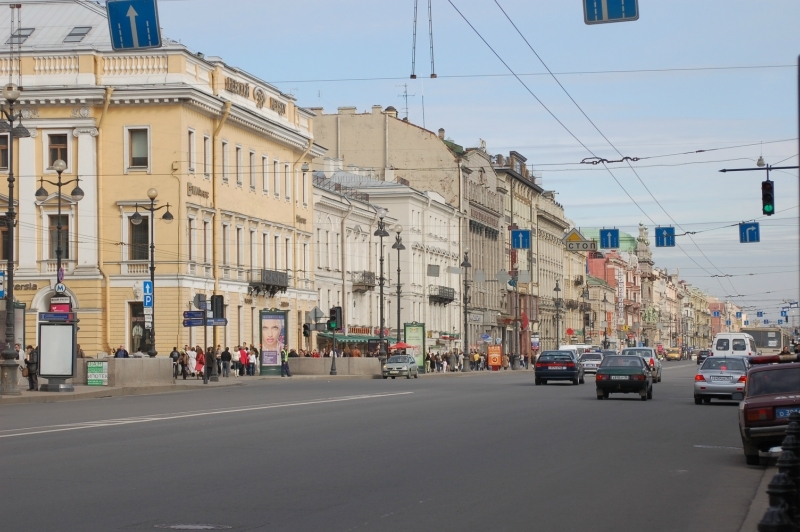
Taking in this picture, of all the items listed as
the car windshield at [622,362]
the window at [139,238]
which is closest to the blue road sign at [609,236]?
the window at [139,238]

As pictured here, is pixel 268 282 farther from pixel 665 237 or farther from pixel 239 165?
pixel 665 237

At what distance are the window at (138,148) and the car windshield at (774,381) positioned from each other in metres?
46.0

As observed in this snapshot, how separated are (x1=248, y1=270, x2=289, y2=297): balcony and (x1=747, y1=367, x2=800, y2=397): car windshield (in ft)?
166

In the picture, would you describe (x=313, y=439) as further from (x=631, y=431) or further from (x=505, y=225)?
(x=505, y=225)

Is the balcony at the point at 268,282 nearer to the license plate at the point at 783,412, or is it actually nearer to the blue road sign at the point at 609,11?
the blue road sign at the point at 609,11

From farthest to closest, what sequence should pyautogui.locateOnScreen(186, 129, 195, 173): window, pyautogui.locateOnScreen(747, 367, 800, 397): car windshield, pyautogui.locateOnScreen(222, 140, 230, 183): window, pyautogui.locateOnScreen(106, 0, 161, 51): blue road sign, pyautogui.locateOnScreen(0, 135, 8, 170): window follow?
1. pyautogui.locateOnScreen(222, 140, 230, 183): window
2. pyautogui.locateOnScreen(186, 129, 195, 173): window
3. pyautogui.locateOnScreen(0, 135, 8, 170): window
4. pyautogui.locateOnScreen(106, 0, 161, 51): blue road sign
5. pyautogui.locateOnScreen(747, 367, 800, 397): car windshield

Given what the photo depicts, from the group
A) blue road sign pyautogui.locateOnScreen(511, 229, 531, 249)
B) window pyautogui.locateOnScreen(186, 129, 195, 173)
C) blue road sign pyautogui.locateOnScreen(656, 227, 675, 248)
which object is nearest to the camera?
blue road sign pyautogui.locateOnScreen(656, 227, 675, 248)

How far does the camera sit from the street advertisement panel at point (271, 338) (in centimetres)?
5931

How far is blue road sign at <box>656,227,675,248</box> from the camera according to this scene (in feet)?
196

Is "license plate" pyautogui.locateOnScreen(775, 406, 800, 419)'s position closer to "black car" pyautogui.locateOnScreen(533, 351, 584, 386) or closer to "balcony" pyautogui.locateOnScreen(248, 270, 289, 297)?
"black car" pyautogui.locateOnScreen(533, 351, 584, 386)

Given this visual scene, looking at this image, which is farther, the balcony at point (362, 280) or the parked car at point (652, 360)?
the balcony at point (362, 280)

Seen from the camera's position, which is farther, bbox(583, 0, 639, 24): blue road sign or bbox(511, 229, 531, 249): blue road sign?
bbox(511, 229, 531, 249): blue road sign

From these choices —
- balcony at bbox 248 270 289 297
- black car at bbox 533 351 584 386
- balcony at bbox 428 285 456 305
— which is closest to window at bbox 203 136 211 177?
balcony at bbox 248 270 289 297

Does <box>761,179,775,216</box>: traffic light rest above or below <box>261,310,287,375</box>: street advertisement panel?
above
